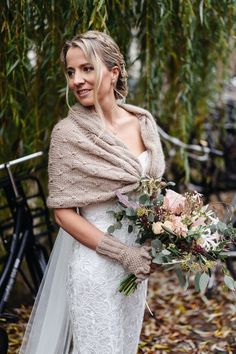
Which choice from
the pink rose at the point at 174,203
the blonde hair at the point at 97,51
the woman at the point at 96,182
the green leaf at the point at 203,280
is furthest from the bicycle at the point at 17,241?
the green leaf at the point at 203,280

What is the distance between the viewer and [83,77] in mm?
2680

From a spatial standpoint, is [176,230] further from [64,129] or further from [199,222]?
[64,129]

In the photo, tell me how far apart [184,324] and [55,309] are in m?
1.63

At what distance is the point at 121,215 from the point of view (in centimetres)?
271

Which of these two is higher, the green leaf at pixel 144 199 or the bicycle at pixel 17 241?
the green leaf at pixel 144 199

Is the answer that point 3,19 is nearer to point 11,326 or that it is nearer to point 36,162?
point 36,162

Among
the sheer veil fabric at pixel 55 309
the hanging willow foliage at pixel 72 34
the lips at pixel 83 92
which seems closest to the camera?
the lips at pixel 83 92

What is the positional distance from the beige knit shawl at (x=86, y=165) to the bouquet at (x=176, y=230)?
0.07 meters

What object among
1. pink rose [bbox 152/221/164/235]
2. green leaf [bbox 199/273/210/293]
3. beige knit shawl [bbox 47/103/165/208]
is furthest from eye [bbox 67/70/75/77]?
green leaf [bbox 199/273/210/293]

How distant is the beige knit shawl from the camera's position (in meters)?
2.69

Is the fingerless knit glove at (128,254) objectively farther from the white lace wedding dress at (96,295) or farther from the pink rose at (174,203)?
the pink rose at (174,203)

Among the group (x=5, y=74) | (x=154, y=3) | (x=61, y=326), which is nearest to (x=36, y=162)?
(x=5, y=74)

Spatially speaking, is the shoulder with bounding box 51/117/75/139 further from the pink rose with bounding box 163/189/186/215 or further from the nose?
the pink rose with bounding box 163/189/186/215

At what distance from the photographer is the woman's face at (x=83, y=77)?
268cm
